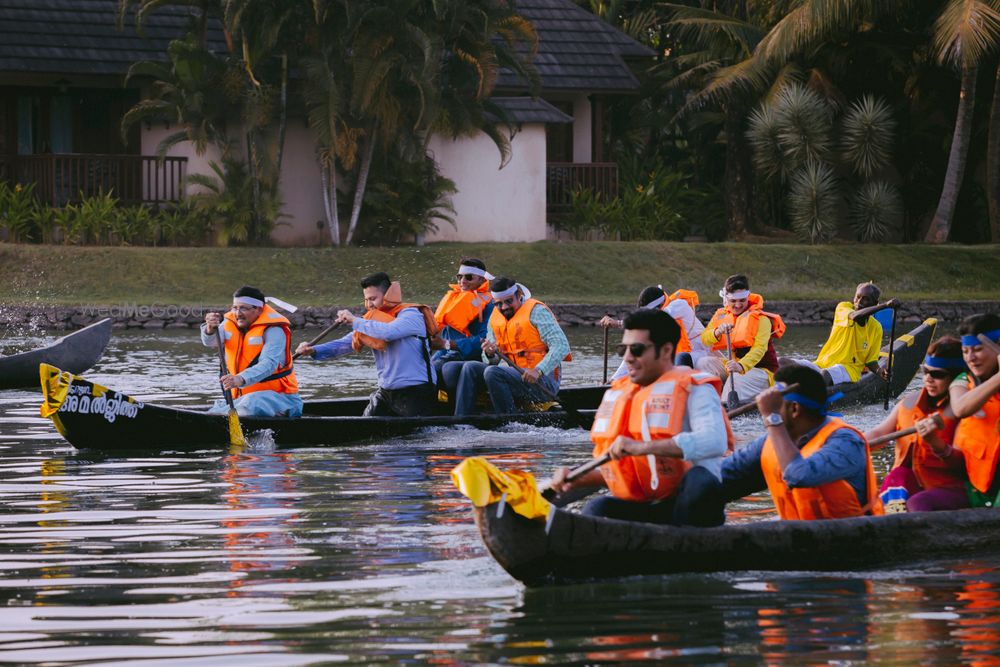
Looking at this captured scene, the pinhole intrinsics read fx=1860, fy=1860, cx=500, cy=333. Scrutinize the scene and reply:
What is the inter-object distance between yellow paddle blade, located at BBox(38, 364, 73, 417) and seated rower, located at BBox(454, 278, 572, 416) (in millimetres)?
3461

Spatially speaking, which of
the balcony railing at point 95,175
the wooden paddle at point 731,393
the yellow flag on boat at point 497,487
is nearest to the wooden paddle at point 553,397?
the wooden paddle at point 731,393

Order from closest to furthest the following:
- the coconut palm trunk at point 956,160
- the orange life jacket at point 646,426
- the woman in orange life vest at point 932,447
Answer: the orange life jacket at point 646,426, the woman in orange life vest at point 932,447, the coconut palm trunk at point 956,160

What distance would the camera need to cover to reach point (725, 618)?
825 cm

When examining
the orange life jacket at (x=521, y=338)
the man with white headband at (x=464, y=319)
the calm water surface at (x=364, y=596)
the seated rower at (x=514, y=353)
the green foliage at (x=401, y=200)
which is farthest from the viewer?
the green foliage at (x=401, y=200)

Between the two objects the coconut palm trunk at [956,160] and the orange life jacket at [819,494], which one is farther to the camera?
the coconut palm trunk at [956,160]

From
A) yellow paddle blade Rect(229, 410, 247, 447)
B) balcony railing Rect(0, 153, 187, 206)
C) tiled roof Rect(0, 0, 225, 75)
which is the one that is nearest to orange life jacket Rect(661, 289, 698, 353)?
yellow paddle blade Rect(229, 410, 247, 447)


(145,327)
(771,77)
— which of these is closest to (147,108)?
(145,327)

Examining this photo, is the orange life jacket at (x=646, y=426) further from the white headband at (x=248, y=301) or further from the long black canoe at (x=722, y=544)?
the white headband at (x=248, y=301)

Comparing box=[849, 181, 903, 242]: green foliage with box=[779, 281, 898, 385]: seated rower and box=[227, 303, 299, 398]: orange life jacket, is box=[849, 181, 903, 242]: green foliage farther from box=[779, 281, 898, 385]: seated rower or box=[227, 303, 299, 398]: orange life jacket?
box=[227, 303, 299, 398]: orange life jacket

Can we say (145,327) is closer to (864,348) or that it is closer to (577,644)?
(864,348)

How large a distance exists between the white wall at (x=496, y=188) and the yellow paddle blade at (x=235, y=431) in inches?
882

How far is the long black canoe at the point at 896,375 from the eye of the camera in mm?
18000

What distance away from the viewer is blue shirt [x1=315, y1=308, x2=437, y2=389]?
1533 centimetres

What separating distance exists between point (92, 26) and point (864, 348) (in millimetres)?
21007
